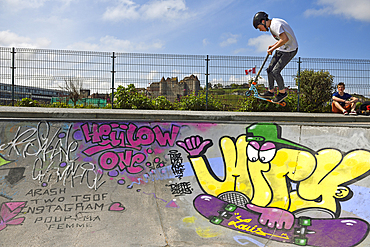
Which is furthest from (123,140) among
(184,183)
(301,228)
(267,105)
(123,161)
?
(267,105)

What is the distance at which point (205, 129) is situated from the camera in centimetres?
372

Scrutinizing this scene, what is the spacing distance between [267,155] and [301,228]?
1.07 metres

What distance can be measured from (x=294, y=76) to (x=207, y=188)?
332 inches

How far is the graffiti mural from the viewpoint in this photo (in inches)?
126

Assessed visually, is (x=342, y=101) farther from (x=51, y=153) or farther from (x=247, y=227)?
(x=51, y=153)

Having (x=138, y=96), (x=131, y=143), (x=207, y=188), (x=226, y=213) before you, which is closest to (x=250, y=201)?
(x=226, y=213)

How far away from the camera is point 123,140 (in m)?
3.65

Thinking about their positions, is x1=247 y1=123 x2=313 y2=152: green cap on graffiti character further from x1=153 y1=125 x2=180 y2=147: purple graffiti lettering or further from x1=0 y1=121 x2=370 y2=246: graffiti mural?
x1=153 y1=125 x2=180 y2=147: purple graffiti lettering

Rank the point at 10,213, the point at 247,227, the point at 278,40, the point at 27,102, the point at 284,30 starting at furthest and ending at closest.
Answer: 1. the point at 27,102
2. the point at 278,40
3. the point at 284,30
4. the point at 247,227
5. the point at 10,213

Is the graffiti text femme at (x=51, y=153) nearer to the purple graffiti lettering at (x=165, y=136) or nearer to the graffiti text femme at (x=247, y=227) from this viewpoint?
the purple graffiti lettering at (x=165, y=136)

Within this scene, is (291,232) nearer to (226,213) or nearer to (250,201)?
(250,201)

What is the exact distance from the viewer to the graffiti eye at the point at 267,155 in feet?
11.8

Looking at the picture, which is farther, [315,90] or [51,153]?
[315,90]

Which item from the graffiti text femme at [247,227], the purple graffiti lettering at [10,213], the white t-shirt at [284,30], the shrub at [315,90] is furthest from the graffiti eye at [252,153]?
the shrub at [315,90]
